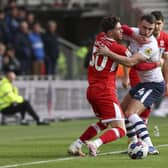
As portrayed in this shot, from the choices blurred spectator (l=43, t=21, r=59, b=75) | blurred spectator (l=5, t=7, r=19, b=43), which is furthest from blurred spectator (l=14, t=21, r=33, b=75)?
blurred spectator (l=43, t=21, r=59, b=75)

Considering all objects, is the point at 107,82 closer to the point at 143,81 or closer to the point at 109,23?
the point at 109,23

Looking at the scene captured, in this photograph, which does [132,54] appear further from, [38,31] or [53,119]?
[38,31]

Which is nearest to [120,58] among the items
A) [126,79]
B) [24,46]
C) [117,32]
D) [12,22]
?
[117,32]

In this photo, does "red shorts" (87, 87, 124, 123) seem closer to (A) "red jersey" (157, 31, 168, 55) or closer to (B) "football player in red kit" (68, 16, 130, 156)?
(B) "football player in red kit" (68, 16, 130, 156)

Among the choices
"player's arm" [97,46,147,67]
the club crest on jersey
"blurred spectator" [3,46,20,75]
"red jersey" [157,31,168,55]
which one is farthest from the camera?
"blurred spectator" [3,46,20,75]

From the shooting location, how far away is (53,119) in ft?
83.8

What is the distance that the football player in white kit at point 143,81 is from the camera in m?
12.2

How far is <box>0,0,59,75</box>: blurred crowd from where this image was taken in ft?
88.4

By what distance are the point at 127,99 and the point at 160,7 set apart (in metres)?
22.8

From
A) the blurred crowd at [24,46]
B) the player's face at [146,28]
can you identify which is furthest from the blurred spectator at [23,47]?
the player's face at [146,28]

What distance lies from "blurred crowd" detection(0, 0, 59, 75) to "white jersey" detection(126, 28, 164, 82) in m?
13.4

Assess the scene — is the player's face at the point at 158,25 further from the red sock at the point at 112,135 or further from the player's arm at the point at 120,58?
the red sock at the point at 112,135

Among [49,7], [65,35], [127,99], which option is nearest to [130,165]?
[127,99]

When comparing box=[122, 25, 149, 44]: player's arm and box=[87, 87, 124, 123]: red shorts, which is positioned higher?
box=[122, 25, 149, 44]: player's arm
